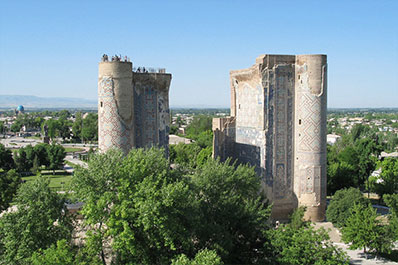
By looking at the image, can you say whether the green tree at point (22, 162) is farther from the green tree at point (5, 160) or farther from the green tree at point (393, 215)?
the green tree at point (393, 215)

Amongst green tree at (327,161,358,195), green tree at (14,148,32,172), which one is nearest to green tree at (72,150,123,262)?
green tree at (327,161,358,195)

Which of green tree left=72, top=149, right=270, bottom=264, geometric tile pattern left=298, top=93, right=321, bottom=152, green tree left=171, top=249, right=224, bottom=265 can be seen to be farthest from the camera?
geometric tile pattern left=298, top=93, right=321, bottom=152

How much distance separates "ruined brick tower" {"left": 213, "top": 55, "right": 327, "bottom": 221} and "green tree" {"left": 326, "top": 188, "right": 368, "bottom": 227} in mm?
976

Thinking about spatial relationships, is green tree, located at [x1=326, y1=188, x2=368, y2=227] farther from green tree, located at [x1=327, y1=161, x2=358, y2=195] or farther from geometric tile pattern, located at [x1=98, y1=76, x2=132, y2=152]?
geometric tile pattern, located at [x1=98, y1=76, x2=132, y2=152]

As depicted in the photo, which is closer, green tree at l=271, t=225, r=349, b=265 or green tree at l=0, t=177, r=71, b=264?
green tree at l=0, t=177, r=71, b=264

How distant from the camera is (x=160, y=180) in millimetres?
16125

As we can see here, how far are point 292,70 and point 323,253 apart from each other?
572 inches

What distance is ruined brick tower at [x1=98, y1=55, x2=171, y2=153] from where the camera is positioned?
23109mm

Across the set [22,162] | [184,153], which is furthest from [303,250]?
[22,162]

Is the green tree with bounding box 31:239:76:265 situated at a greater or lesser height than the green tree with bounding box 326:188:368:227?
greater

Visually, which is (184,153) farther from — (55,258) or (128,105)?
(55,258)

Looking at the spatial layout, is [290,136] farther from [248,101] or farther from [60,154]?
[60,154]

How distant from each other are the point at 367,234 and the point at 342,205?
4.75m

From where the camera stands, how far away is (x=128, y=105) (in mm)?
23406
